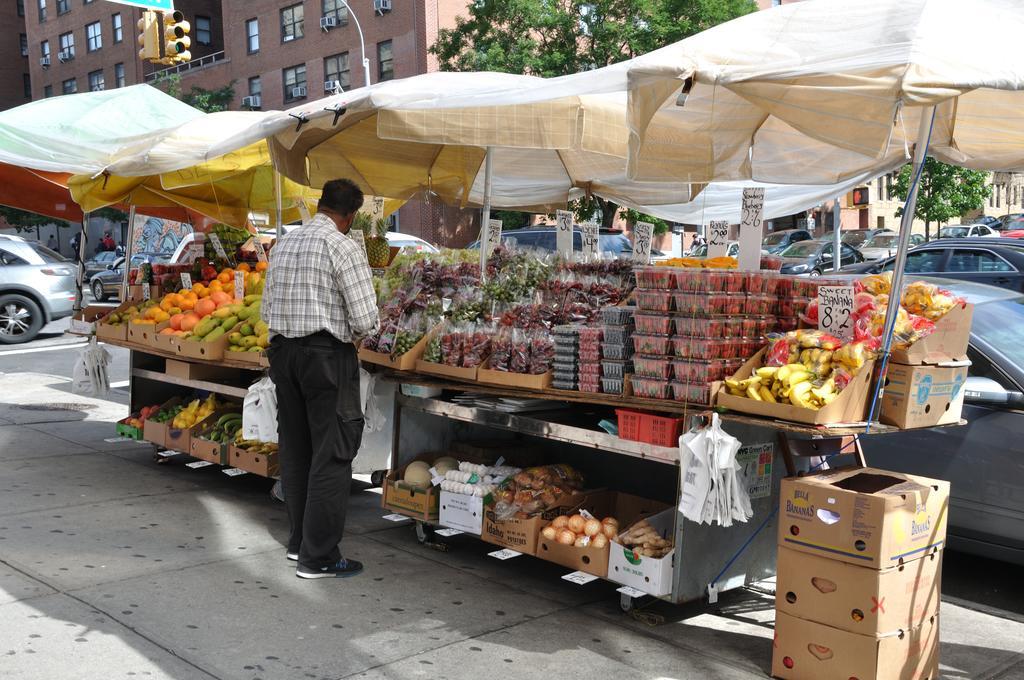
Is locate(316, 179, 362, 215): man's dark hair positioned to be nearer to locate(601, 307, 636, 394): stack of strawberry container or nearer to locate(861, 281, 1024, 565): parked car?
locate(601, 307, 636, 394): stack of strawberry container

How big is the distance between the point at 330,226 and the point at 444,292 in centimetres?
114

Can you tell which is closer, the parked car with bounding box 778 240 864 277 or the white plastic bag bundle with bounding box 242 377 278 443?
the white plastic bag bundle with bounding box 242 377 278 443

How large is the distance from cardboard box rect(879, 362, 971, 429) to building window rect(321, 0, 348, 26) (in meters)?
38.1

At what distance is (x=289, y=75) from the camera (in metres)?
42.1

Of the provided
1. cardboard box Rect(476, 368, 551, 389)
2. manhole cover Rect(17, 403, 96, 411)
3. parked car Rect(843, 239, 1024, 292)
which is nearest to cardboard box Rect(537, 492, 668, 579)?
cardboard box Rect(476, 368, 551, 389)

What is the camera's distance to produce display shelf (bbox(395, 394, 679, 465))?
443 cm

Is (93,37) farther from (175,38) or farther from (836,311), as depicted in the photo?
(836,311)

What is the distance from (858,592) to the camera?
372cm

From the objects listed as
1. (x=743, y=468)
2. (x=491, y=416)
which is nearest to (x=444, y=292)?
(x=491, y=416)

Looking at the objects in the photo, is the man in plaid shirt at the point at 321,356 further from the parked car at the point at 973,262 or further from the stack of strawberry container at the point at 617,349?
the parked car at the point at 973,262

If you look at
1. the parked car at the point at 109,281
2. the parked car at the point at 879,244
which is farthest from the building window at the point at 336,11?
the parked car at the point at 879,244

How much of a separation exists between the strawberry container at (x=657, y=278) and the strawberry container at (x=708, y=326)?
6.7 inches

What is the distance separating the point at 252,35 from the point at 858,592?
45157 millimetres

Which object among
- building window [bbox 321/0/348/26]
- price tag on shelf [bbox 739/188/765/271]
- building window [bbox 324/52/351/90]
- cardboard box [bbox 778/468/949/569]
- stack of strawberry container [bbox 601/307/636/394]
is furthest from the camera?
building window [bbox 324/52/351/90]
